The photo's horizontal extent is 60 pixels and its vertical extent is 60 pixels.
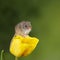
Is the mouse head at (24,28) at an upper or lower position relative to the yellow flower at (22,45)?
upper

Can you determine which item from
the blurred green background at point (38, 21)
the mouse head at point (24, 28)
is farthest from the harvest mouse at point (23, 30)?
the blurred green background at point (38, 21)

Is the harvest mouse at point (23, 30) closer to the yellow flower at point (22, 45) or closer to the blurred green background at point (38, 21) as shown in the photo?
the yellow flower at point (22, 45)

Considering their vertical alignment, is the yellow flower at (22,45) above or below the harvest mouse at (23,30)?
below

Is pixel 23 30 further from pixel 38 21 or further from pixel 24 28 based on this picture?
pixel 38 21

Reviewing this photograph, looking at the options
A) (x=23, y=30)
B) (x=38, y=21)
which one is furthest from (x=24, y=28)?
(x=38, y=21)

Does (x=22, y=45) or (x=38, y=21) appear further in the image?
(x=38, y=21)

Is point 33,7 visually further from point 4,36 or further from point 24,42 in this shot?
point 24,42

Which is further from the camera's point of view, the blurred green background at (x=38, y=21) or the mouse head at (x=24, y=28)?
the blurred green background at (x=38, y=21)

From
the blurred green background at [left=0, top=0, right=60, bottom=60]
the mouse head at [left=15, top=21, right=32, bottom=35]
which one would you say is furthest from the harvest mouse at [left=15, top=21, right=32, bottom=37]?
the blurred green background at [left=0, top=0, right=60, bottom=60]

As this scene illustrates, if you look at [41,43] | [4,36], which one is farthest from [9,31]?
[41,43]
